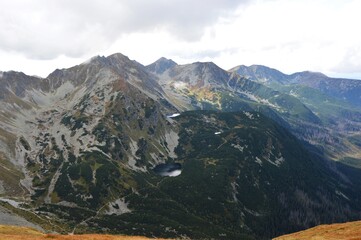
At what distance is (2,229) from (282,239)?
3236 inches

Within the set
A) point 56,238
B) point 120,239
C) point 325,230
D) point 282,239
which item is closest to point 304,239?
point 282,239

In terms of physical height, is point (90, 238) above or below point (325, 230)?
above

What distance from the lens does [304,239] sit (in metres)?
99.3

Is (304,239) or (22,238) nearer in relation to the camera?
(22,238)

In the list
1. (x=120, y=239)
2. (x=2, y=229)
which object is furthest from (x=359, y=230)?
(x=2, y=229)

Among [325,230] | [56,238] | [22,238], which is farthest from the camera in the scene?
[325,230]

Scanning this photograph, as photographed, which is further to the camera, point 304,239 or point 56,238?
point 304,239

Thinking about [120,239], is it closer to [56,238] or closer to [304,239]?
[56,238]

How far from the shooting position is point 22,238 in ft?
258

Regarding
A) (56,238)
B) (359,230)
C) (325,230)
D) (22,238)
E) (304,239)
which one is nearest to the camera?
(22,238)

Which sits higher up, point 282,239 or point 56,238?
point 56,238

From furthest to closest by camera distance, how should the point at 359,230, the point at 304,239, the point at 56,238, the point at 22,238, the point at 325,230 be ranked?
the point at 325,230
the point at 359,230
the point at 304,239
the point at 56,238
the point at 22,238

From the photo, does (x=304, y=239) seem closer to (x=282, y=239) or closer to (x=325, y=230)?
(x=282, y=239)

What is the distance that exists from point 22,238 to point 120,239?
71.6ft
